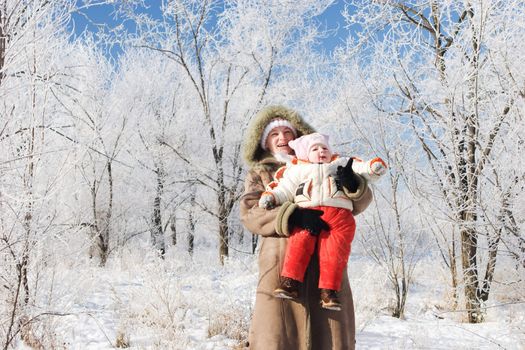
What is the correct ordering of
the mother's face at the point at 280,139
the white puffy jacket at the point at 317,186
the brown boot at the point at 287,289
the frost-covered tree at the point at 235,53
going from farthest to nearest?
the frost-covered tree at the point at 235,53 < the mother's face at the point at 280,139 < the white puffy jacket at the point at 317,186 < the brown boot at the point at 287,289

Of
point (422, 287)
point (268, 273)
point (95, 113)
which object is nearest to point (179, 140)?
point (95, 113)

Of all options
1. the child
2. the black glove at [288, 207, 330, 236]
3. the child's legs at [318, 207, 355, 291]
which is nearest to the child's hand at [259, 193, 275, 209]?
the child

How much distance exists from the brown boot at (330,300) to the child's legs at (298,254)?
0.40ft

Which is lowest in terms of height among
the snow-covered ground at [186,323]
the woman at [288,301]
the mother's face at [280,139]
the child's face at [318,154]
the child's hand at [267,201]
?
the snow-covered ground at [186,323]

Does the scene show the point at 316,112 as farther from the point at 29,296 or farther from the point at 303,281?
the point at 303,281

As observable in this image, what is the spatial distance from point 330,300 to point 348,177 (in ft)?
1.79

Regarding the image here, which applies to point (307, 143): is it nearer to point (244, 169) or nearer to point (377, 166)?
point (377, 166)

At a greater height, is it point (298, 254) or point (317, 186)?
point (317, 186)

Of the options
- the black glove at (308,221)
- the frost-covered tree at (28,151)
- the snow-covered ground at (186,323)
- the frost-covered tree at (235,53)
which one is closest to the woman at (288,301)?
the black glove at (308,221)

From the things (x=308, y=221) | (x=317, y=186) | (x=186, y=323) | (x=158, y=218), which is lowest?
(x=186, y=323)

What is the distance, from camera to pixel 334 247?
2.01m

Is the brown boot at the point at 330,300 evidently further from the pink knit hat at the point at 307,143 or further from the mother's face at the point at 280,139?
the mother's face at the point at 280,139

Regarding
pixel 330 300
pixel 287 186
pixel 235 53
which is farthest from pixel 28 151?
pixel 235 53

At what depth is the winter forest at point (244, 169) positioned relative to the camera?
3.21 metres
